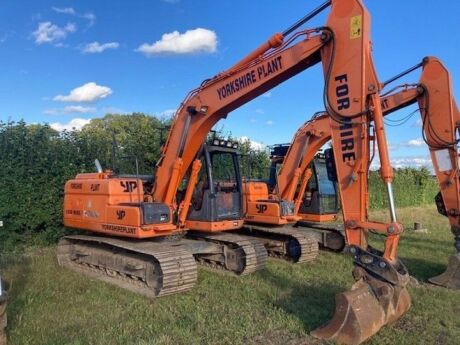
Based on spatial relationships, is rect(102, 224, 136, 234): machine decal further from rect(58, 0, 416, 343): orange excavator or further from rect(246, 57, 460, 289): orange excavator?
rect(246, 57, 460, 289): orange excavator

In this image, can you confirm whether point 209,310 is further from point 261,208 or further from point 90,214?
point 261,208

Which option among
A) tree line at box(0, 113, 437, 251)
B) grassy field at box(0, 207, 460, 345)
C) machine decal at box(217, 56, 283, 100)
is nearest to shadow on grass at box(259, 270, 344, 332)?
grassy field at box(0, 207, 460, 345)

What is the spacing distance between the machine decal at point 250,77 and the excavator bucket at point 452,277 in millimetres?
4273

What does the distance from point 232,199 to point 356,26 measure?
13.3ft

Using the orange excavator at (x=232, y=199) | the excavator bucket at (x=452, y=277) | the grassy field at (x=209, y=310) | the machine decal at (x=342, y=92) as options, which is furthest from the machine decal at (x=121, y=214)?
the excavator bucket at (x=452, y=277)

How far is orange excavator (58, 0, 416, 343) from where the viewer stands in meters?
5.28

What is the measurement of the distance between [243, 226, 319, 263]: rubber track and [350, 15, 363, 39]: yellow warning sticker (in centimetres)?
501

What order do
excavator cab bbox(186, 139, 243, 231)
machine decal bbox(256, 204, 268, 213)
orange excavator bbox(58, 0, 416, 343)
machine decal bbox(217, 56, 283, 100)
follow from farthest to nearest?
1. machine decal bbox(256, 204, 268, 213)
2. excavator cab bbox(186, 139, 243, 231)
3. machine decal bbox(217, 56, 283, 100)
4. orange excavator bbox(58, 0, 416, 343)

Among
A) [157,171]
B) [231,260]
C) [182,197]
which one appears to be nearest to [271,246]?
[231,260]

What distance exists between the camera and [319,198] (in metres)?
11.2

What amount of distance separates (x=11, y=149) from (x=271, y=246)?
6.29 m

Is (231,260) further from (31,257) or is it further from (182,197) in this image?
(31,257)

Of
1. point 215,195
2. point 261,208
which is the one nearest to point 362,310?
point 215,195

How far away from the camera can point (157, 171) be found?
846 cm
